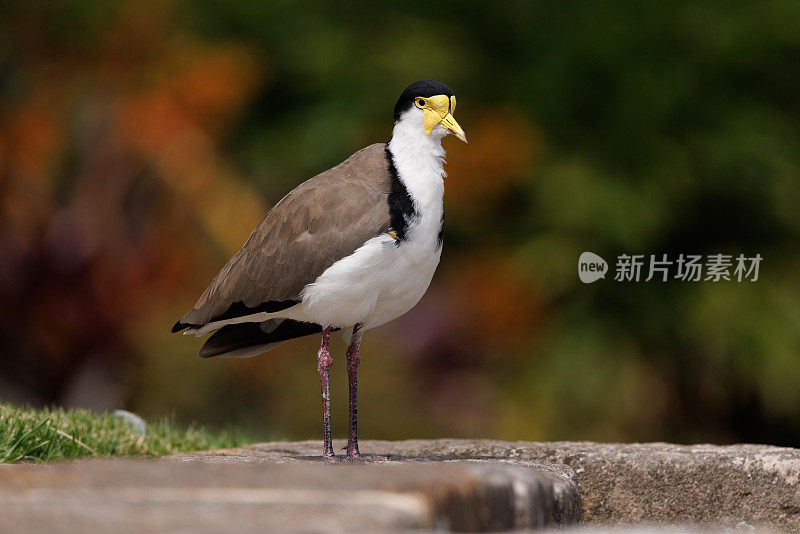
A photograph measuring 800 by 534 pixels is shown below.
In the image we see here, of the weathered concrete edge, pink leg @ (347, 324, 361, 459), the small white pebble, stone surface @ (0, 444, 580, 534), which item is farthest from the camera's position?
the small white pebble

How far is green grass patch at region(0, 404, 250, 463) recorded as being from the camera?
397cm

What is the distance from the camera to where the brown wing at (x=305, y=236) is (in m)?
3.83

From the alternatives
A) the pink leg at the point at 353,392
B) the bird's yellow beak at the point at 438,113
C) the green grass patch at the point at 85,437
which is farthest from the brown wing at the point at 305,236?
the green grass patch at the point at 85,437

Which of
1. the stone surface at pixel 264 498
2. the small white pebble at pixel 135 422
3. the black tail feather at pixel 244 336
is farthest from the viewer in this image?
the small white pebble at pixel 135 422

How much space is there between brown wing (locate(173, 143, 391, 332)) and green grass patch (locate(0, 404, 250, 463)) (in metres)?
0.71

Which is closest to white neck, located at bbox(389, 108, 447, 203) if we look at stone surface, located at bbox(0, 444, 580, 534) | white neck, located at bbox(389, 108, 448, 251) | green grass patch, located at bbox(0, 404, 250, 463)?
white neck, located at bbox(389, 108, 448, 251)

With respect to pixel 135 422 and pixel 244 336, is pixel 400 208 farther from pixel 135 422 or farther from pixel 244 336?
pixel 135 422

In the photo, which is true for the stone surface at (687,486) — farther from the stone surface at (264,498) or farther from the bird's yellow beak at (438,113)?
the bird's yellow beak at (438,113)

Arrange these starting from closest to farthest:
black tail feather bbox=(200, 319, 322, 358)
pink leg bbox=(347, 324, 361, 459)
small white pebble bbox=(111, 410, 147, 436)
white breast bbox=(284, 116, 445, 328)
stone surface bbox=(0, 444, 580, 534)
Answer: stone surface bbox=(0, 444, 580, 534)
white breast bbox=(284, 116, 445, 328)
pink leg bbox=(347, 324, 361, 459)
black tail feather bbox=(200, 319, 322, 358)
small white pebble bbox=(111, 410, 147, 436)

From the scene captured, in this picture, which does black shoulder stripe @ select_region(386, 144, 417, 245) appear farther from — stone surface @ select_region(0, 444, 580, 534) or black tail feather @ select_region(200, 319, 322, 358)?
stone surface @ select_region(0, 444, 580, 534)

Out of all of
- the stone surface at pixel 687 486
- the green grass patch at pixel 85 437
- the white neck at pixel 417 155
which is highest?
the white neck at pixel 417 155

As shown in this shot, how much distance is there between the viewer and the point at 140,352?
315 inches

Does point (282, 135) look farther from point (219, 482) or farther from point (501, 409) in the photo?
Answer: point (219, 482)

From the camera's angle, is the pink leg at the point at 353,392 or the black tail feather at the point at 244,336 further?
the black tail feather at the point at 244,336
